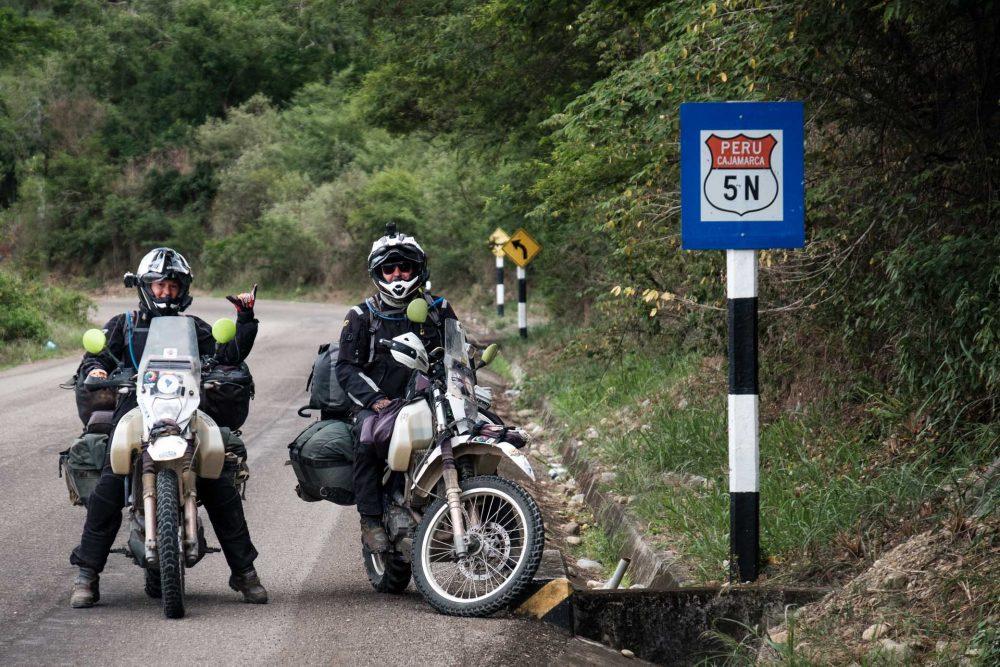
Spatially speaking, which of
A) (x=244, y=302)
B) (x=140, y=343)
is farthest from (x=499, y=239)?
(x=140, y=343)

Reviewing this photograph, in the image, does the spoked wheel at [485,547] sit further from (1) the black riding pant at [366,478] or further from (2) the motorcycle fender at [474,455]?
(1) the black riding pant at [366,478]

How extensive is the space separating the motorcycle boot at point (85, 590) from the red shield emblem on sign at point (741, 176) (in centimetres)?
367

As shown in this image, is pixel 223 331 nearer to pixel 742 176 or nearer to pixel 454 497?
pixel 454 497

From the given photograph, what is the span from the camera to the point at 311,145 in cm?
5684

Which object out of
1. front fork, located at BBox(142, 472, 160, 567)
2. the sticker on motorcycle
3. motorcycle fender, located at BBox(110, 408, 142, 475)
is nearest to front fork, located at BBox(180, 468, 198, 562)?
front fork, located at BBox(142, 472, 160, 567)

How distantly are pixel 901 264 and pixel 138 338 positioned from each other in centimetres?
412

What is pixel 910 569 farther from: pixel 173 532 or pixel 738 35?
pixel 738 35

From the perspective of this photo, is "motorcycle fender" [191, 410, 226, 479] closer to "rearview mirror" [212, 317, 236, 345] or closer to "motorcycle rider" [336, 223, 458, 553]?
"rearview mirror" [212, 317, 236, 345]

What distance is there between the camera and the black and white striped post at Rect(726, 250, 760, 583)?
243 inches

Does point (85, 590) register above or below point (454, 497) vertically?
below

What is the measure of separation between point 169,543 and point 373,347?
58.9 inches

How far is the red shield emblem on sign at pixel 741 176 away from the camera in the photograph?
6.07 metres

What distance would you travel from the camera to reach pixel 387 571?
6781 mm

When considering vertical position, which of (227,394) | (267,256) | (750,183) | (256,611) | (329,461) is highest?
(267,256)
